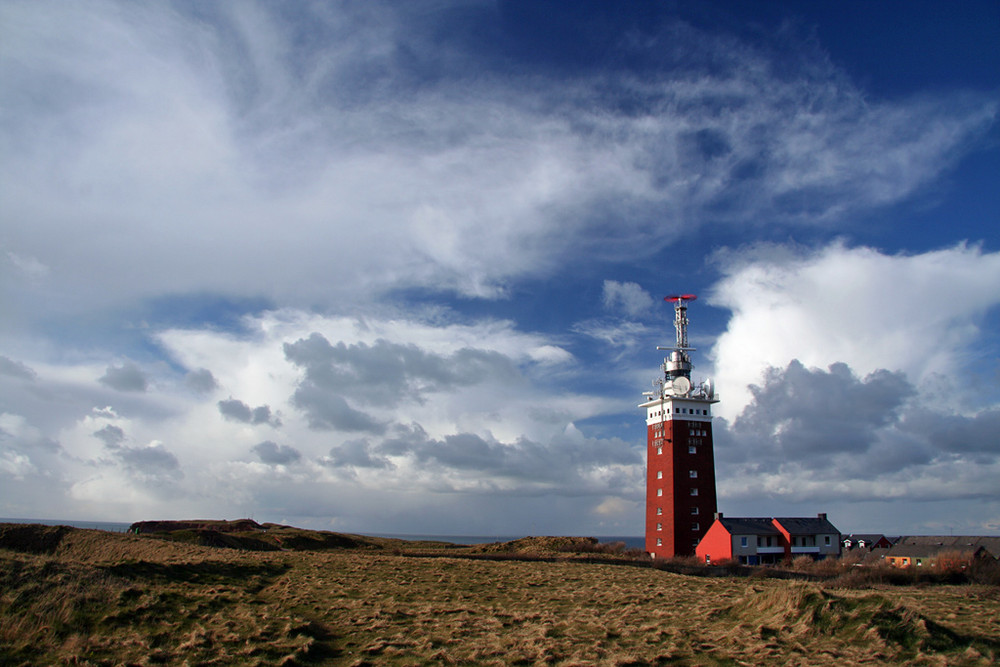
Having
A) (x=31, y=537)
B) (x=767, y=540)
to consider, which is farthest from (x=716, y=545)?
(x=31, y=537)

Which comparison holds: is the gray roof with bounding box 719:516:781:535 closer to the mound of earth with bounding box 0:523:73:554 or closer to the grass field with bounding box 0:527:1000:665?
the grass field with bounding box 0:527:1000:665

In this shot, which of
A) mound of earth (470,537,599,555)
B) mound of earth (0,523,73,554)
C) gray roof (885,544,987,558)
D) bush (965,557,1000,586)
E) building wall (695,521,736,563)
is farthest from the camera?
gray roof (885,544,987,558)

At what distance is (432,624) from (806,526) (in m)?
68.9

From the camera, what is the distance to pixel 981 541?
81875 millimetres

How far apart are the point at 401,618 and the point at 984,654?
1926 cm

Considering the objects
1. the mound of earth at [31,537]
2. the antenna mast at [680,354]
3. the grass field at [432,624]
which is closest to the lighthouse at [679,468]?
the antenna mast at [680,354]

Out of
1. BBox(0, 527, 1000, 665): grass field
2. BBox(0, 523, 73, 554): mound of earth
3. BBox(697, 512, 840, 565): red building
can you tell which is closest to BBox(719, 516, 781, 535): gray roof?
BBox(697, 512, 840, 565): red building

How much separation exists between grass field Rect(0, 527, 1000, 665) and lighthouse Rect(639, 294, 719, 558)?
130 ft

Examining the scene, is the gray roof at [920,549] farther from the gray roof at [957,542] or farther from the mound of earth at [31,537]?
the mound of earth at [31,537]

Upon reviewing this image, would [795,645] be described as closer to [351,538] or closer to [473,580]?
[473,580]

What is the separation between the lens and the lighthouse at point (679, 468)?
7162 centimetres

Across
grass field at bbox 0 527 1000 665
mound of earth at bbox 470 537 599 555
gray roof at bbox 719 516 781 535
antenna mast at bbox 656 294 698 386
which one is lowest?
mound of earth at bbox 470 537 599 555

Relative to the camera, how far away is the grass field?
18562mm

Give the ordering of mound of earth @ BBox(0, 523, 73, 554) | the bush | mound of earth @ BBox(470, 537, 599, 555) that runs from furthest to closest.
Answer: mound of earth @ BBox(470, 537, 599, 555) → the bush → mound of earth @ BBox(0, 523, 73, 554)
